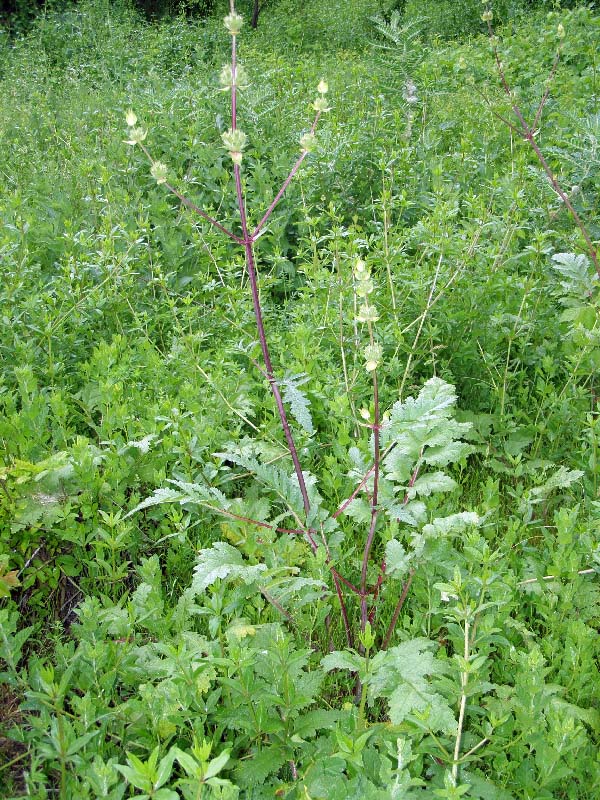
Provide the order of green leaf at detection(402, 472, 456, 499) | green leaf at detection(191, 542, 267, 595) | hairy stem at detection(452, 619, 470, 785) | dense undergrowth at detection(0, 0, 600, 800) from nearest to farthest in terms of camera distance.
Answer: hairy stem at detection(452, 619, 470, 785), dense undergrowth at detection(0, 0, 600, 800), green leaf at detection(191, 542, 267, 595), green leaf at detection(402, 472, 456, 499)

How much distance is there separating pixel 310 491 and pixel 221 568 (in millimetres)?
370

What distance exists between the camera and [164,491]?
6.82ft

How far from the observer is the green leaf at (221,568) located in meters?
1.94

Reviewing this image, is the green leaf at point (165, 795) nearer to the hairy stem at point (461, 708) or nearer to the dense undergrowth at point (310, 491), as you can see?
the dense undergrowth at point (310, 491)

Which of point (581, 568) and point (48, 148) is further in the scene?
point (48, 148)

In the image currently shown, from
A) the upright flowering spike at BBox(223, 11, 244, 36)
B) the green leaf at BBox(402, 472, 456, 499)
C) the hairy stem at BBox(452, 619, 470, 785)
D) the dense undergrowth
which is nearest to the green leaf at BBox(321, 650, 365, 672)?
the dense undergrowth

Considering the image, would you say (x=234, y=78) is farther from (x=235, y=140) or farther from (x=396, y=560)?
(x=396, y=560)

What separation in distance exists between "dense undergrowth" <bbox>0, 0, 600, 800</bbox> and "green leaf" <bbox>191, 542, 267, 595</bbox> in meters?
0.01

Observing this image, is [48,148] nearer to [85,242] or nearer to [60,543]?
[85,242]

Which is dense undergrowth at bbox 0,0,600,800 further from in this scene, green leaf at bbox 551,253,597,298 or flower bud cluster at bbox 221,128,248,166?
flower bud cluster at bbox 221,128,248,166

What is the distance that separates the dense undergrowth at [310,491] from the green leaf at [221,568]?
1 cm

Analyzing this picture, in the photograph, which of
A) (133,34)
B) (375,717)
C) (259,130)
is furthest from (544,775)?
(133,34)

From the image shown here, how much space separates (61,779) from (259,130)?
181 inches

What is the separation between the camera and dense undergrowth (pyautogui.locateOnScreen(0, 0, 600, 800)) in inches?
70.7
